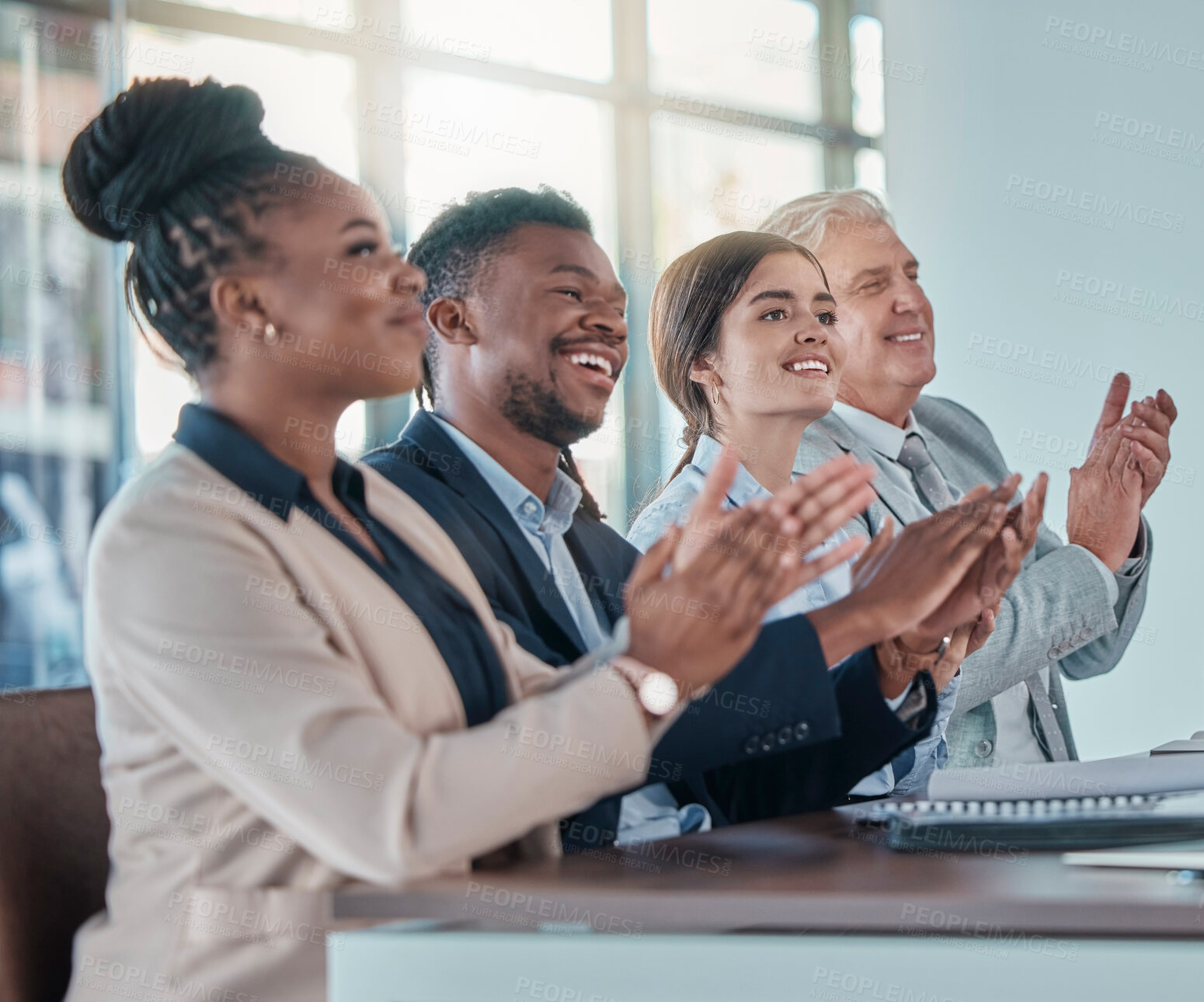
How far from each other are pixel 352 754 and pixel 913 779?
3.62 ft

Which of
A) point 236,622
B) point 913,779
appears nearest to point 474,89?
point 913,779

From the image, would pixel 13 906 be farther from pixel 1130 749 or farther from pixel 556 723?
pixel 1130 749

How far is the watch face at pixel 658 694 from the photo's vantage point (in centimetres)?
99

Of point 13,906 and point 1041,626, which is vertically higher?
point 1041,626

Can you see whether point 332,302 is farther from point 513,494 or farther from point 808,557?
point 808,557

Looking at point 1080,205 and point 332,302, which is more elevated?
point 1080,205

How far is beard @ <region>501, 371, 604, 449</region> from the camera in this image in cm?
161

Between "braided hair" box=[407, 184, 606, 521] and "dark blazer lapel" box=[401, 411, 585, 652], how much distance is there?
135 mm

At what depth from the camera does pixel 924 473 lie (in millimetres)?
2312

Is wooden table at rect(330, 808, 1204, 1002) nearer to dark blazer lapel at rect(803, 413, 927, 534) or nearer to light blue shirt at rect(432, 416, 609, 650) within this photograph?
light blue shirt at rect(432, 416, 609, 650)

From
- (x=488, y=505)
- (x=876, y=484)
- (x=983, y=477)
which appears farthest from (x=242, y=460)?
(x=983, y=477)

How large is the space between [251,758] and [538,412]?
82cm

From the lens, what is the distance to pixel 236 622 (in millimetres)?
916

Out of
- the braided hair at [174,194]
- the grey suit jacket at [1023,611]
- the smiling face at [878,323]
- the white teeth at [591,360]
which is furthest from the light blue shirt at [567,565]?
the smiling face at [878,323]
